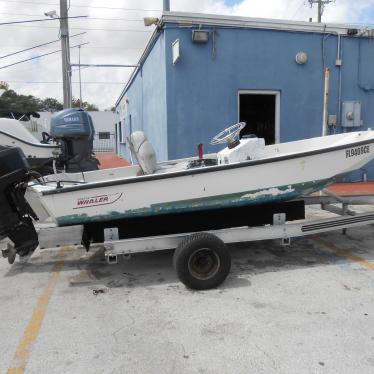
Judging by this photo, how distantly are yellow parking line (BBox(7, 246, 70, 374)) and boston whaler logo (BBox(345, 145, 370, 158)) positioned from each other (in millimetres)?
3541

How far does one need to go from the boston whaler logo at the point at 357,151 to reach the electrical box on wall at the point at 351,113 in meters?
5.25

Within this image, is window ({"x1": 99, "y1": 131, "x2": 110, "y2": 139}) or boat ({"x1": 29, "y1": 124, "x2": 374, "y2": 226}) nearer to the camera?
boat ({"x1": 29, "y1": 124, "x2": 374, "y2": 226})

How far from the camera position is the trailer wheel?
4035mm

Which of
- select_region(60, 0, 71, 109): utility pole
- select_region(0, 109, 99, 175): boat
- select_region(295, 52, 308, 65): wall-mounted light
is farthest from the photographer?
select_region(60, 0, 71, 109): utility pole

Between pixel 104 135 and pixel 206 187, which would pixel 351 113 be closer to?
pixel 206 187

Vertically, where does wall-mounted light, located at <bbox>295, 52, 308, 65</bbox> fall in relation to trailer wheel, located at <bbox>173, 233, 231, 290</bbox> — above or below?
above

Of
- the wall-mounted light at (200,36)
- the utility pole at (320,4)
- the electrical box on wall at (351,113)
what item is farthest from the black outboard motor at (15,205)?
the utility pole at (320,4)

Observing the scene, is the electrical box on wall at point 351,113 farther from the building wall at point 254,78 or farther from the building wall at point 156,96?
the building wall at point 156,96

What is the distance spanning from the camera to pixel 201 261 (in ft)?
13.7

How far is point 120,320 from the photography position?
3.52m

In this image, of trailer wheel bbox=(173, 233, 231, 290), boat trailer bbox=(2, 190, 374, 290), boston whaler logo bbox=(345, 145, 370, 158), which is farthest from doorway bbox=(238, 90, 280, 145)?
trailer wheel bbox=(173, 233, 231, 290)

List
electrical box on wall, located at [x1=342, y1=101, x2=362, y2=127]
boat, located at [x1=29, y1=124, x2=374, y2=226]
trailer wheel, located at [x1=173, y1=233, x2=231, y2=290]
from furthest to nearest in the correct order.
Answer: electrical box on wall, located at [x1=342, y1=101, x2=362, y2=127] < boat, located at [x1=29, y1=124, x2=374, y2=226] < trailer wheel, located at [x1=173, y1=233, x2=231, y2=290]

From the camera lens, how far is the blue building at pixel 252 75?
338 inches

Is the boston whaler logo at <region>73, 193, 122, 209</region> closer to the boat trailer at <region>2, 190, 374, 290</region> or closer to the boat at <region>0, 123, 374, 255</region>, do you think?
the boat at <region>0, 123, 374, 255</region>
